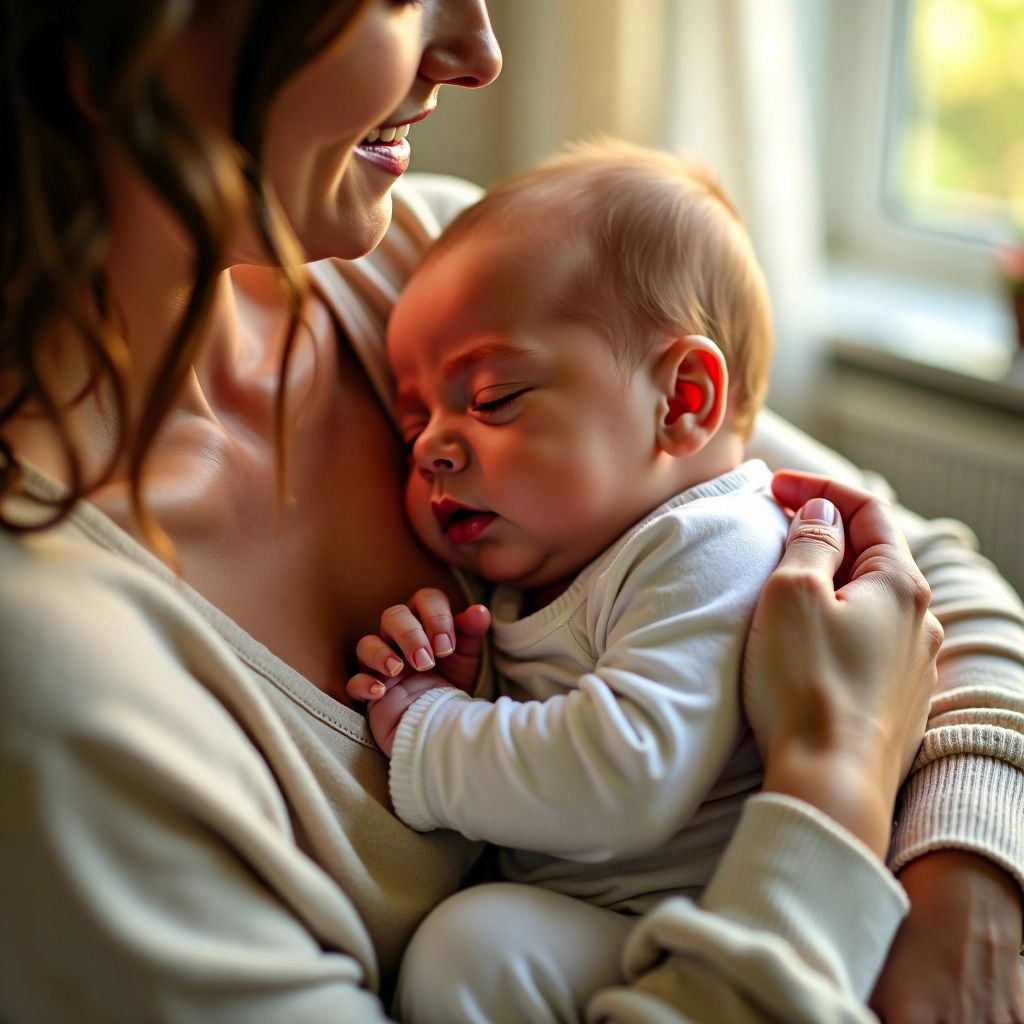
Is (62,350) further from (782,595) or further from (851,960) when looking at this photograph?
(851,960)

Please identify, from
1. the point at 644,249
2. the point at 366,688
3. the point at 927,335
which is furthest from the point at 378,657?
the point at 927,335

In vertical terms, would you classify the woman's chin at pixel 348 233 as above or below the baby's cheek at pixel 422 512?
above

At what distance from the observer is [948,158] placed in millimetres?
2652

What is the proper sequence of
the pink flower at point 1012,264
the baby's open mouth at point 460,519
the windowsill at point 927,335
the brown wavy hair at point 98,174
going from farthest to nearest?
the windowsill at point 927,335, the pink flower at point 1012,264, the baby's open mouth at point 460,519, the brown wavy hair at point 98,174

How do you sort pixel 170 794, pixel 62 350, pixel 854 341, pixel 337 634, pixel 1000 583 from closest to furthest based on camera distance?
pixel 170 794, pixel 62 350, pixel 337 634, pixel 1000 583, pixel 854 341

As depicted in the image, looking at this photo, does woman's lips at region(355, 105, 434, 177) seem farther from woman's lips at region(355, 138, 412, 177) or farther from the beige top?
the beige top

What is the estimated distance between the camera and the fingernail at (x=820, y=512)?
4.05 ft

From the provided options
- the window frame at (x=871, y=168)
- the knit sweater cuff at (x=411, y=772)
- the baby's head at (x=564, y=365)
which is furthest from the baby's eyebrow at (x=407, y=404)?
the window frame at (x=871, y=168)

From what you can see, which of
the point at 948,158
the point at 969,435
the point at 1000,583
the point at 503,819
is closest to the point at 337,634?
the point at 503,819

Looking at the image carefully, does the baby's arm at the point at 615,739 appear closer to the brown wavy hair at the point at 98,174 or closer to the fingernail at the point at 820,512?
the fingernail at the point at 820,512

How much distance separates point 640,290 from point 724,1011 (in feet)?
2.30

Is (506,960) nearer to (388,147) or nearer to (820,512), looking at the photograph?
(820,512)

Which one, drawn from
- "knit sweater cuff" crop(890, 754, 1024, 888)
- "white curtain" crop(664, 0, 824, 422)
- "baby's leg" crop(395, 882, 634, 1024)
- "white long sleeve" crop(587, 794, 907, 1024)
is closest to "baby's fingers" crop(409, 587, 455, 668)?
"baby's leg" crop(395, 882, 634, 1024)

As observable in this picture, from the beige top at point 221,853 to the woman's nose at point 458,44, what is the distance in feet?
1.63
